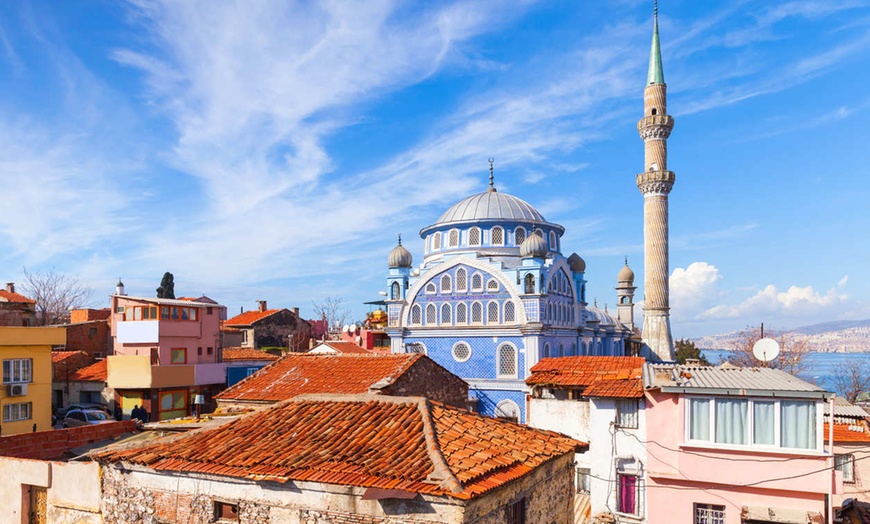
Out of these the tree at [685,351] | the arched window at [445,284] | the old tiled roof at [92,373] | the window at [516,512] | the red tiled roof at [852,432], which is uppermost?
the arched window at [445,284]

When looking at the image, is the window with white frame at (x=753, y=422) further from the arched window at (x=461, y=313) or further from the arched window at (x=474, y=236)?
the arched window at (x=474, y=236)

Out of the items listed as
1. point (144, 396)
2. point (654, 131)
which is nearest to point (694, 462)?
point (144, 396)

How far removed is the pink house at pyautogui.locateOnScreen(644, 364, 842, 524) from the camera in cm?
1092

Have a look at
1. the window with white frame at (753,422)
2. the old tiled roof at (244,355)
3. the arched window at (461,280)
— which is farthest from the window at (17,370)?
the window with white frame at (753,422)

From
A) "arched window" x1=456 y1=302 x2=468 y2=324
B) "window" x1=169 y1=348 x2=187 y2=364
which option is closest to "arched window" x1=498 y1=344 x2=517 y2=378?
"arched window" x1=456 y1=302 x2=468 y2=324

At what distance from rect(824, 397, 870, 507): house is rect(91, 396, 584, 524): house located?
883cm

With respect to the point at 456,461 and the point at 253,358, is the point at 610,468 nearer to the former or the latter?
the point at 456,461

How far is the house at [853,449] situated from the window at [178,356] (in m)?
24.5

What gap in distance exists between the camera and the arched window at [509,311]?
29.8 meters

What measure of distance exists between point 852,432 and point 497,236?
21310 millimetres

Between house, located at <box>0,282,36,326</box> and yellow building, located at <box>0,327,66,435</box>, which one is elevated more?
house, located at <box>0,282,36,326</box>

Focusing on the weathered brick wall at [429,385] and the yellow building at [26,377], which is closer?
the weathered brick wall at [429,385]

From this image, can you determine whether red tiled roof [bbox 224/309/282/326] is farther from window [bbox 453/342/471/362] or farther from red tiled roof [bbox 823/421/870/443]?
red tiled roof [bbox 823/421/870/443]

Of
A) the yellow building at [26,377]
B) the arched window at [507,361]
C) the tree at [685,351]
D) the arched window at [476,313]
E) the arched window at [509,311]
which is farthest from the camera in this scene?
the tree at [685,351]
